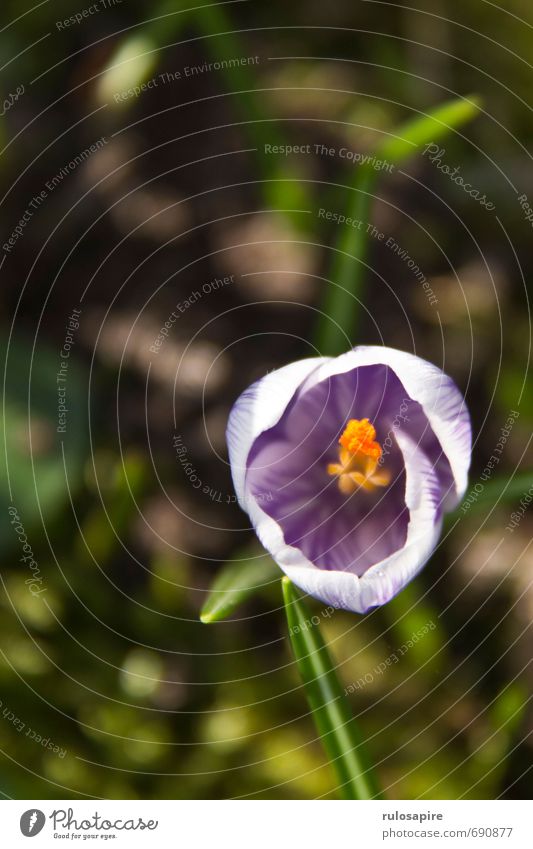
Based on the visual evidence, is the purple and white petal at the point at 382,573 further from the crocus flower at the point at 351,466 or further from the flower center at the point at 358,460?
the flower center at the point at 358,460

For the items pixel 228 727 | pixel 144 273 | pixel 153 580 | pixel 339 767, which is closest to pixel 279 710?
pixel 228 727

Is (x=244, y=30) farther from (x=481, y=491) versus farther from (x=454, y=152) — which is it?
(x=481, y=491)

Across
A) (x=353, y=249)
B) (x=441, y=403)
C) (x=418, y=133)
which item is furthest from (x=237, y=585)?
(x=418, y=133)

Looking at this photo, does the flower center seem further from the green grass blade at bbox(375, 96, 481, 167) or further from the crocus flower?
the green grass blade at bbox(375, 96, 481, 167)
